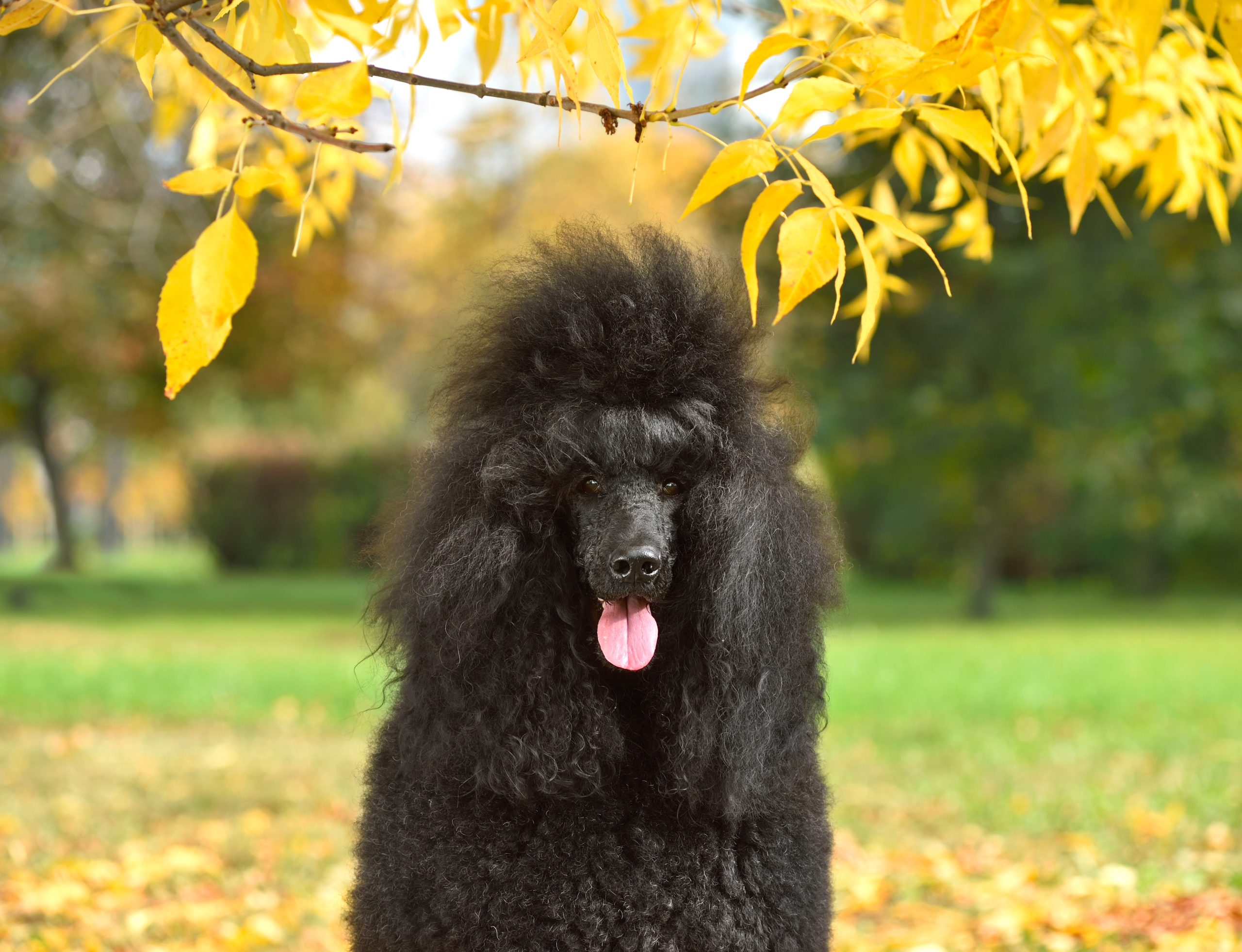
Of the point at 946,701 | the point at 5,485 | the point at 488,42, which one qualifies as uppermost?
the point at 5,485

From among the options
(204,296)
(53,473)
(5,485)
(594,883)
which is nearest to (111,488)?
(53,473)

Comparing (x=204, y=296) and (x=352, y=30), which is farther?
(x=352, y=30)

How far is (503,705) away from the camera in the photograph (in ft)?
6.55

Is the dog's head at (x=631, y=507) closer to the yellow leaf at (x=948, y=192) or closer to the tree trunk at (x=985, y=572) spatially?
the yellow leaf at (x=948, y=192)

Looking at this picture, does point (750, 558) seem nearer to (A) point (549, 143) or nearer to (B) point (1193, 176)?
(B) point (1193, 176)

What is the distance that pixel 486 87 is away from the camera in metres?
1.90

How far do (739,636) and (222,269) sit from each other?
38.6 inches

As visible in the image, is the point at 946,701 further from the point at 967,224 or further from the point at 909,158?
the point at 909,158

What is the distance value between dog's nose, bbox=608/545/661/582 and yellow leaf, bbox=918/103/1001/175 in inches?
29.9

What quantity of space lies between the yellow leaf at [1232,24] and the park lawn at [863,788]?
1198 mm

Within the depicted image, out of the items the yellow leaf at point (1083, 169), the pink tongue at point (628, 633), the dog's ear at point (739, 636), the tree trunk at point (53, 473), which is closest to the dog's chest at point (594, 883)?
the dog's ear at point (739, 636)

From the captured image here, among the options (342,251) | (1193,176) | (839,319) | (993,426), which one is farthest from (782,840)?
(342,251)

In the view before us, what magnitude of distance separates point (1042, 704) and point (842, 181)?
6.20 metres

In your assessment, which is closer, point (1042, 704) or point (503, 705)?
point (503, 705)
